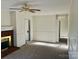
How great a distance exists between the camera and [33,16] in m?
10.9

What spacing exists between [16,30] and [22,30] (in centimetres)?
84

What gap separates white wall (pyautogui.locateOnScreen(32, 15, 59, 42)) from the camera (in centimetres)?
1000

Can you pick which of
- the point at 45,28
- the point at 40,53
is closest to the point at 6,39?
the point at 40,53

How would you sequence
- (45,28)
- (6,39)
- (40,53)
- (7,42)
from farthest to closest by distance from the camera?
(45,28), (7,42), (6,39), (40,53)

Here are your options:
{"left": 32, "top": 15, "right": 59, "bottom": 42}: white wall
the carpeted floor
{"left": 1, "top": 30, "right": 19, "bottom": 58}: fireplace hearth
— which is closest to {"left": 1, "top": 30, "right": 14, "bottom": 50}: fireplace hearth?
{"left": 1, "top": 30, "right": 19, "bottom": 58}: fireplace hearth

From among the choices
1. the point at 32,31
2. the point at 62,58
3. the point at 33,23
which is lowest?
the point at 62,58

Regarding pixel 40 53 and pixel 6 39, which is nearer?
pixel 40 53

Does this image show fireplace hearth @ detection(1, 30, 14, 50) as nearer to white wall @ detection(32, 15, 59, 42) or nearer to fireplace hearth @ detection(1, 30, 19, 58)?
fireplace hearth @ detection(1, 30, 19, 58)

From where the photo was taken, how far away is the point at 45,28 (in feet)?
34.0

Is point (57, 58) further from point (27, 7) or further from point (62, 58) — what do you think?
point (27, 7)

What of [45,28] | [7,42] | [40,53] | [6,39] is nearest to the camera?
[40,53]

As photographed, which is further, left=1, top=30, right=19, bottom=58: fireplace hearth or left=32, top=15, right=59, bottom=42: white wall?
left=32, top=15, right=59, bottom=42: white wall

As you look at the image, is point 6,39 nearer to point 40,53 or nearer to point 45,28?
point 40,53

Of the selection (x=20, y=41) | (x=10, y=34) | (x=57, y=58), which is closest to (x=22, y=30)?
(x=20, y=41)
